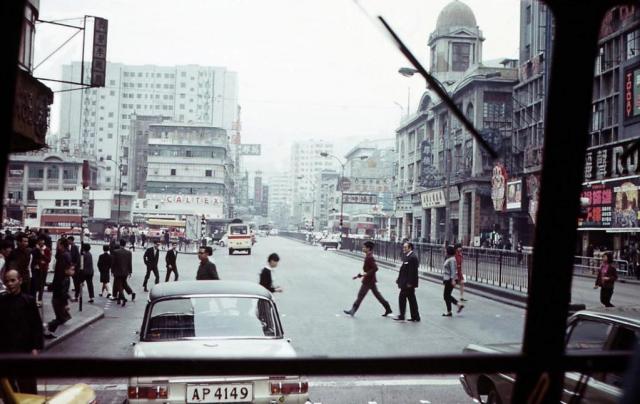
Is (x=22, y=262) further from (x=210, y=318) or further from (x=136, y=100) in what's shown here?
(x=136, y=100)

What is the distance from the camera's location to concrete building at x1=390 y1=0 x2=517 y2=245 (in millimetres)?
40469

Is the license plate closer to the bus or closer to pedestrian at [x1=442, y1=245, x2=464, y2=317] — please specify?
pedestrian at [x1=442, y1=245, x2=464, y2=317]

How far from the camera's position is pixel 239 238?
50156 mm

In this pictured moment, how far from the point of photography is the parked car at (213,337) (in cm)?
537

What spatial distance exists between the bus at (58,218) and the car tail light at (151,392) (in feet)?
178

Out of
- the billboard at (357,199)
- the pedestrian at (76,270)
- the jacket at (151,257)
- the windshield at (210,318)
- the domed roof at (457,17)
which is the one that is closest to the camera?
the windshield at (210,318)

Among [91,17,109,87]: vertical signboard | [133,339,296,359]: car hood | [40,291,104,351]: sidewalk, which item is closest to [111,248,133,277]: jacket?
[40,291,104,351]: sidewalk

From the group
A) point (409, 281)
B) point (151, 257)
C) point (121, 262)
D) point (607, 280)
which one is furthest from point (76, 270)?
point (607, 280)

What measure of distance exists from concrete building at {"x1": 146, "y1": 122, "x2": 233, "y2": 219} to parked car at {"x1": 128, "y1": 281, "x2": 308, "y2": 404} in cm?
9914

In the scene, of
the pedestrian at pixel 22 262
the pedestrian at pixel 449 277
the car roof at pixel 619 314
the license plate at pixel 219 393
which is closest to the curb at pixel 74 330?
the pedestrian at pixel 22 262

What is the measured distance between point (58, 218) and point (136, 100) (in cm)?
10655

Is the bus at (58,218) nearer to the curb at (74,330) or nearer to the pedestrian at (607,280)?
the curb at (74,330)

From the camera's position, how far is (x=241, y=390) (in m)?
5.36

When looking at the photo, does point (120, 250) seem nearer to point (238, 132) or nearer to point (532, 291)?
point (532, 291)
